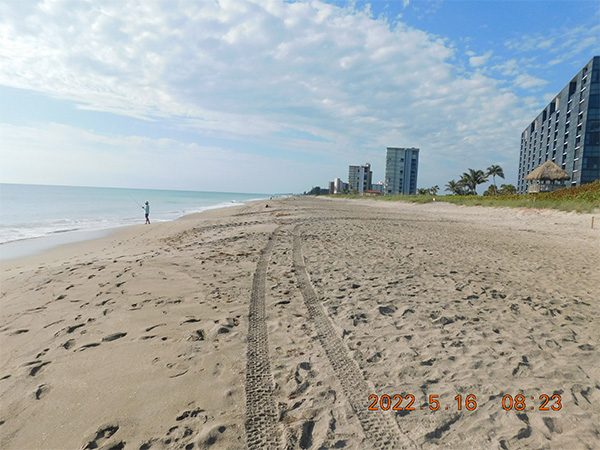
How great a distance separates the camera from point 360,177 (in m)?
156

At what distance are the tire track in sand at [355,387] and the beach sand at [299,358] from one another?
16 millimetres

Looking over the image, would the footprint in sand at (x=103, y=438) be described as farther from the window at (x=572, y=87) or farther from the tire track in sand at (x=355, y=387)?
the window at (x=572, y=87)

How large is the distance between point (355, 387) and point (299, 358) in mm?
730

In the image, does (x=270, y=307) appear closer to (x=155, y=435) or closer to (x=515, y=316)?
(x=155, y=435)

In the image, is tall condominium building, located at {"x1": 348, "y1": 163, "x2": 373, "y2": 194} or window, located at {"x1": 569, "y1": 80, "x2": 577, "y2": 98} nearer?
window, located at {"x1": 569, "y1": 80, "x2": 577, "y2": 98}

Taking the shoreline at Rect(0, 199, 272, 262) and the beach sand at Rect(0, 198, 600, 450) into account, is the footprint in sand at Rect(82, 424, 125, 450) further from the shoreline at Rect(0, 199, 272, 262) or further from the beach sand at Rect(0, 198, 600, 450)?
the shoreline at Rect(0, 199, 272, 262)

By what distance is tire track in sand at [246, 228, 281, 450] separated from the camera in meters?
2.31

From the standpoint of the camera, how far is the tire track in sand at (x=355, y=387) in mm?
2293

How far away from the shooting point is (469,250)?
30.5 ft

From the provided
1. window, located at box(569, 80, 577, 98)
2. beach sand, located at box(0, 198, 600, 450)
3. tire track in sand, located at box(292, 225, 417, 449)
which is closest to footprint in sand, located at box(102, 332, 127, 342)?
beach sand, located at box(0, 198, 600, 450)

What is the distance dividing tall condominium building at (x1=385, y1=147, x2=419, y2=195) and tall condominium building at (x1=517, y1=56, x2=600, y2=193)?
46.9 metres

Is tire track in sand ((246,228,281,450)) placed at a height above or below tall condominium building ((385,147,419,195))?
below

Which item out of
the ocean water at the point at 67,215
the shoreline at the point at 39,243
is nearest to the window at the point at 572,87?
the ocean water at the point at 67,215
